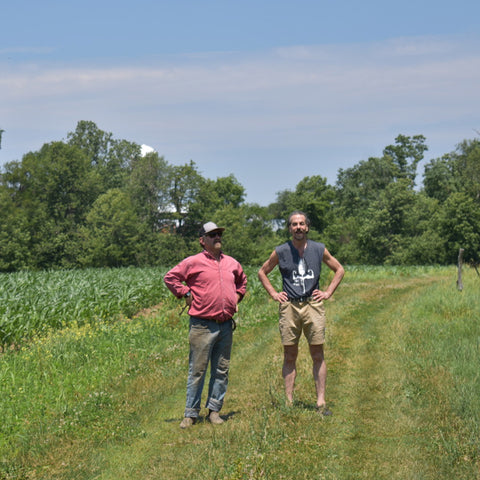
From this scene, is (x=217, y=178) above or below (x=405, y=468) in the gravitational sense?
above

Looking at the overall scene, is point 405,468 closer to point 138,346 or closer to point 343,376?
point 343,376

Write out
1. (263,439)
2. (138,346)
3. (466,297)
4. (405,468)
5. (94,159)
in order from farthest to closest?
(94,159), (466,297), (138,346), (263,439), (405,468)

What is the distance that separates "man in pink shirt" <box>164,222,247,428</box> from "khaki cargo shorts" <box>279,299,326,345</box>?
2.20 ft

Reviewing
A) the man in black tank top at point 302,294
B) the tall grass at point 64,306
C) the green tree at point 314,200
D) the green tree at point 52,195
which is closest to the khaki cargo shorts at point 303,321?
the man in black tank top at point 302,294

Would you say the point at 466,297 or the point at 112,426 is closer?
the point at 112,426

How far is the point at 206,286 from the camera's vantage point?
6926 millimetres

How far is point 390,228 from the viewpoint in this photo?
3118 inches

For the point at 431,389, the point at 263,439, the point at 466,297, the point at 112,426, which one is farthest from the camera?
the point at 466,297

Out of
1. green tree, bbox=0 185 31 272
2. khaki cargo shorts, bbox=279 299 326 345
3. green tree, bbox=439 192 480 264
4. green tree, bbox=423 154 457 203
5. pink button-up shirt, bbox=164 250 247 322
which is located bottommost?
green tree, bbox=0 185 31 272

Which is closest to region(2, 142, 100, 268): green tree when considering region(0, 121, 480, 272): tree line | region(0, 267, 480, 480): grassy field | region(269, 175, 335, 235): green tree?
region(0, 121, 480, 272): tree line

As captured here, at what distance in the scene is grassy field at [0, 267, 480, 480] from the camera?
550cm

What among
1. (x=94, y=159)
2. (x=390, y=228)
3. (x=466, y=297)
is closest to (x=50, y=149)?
(x=94, y=159)

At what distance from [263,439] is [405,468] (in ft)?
4.43

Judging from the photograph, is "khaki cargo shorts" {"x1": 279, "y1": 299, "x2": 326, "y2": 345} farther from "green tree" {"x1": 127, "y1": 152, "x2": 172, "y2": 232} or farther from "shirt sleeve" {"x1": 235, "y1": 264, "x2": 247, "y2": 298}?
"green tree" {"x1": 127, "y1": 152, "x2": 172, "y2": 232}
